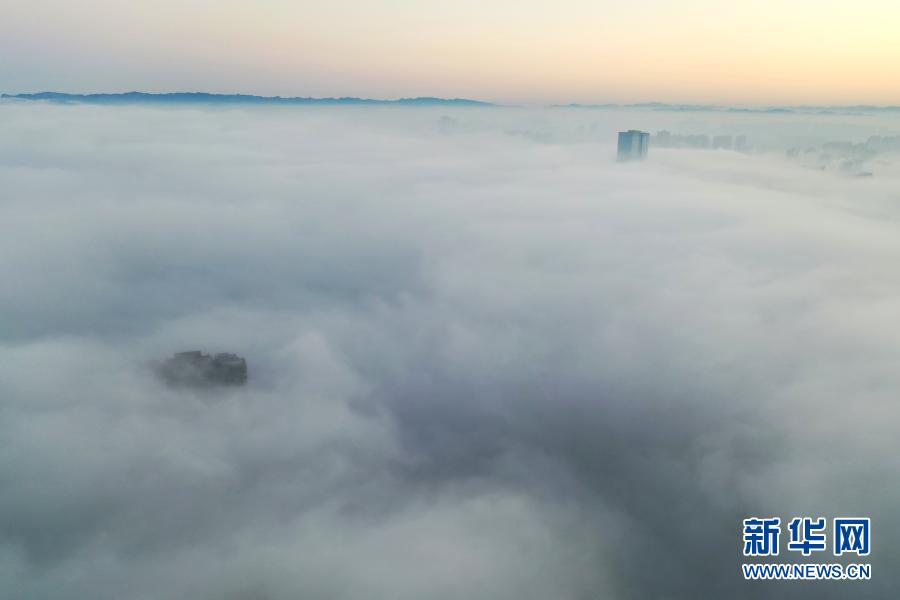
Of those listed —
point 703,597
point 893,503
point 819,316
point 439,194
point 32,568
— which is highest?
point 439,194

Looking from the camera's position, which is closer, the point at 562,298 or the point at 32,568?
the point at 32,568

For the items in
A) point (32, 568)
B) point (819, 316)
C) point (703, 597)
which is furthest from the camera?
point (819, 316)

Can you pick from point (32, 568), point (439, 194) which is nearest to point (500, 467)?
point (32, 568)

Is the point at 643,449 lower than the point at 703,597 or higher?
higher

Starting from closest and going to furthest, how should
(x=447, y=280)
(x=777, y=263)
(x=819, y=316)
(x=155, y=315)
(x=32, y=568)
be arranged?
1. (x=32, y=568)
2. (x=819, y=316)
3. (x=155, y=315)
4. (x=777, y=263)
5. (x=447, y=280)

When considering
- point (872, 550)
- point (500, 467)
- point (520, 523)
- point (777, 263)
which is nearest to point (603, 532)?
point (520, 523)

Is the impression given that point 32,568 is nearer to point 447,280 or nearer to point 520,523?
point 520,523

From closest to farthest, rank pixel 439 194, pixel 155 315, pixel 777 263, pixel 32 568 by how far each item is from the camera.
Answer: pixel 32 568 < pixel 155 315 < pixel 777 263 < pixel 439 194

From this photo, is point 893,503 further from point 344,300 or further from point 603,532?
point 344,300

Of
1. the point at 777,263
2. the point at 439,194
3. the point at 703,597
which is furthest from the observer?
the point at 439,194
